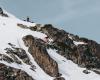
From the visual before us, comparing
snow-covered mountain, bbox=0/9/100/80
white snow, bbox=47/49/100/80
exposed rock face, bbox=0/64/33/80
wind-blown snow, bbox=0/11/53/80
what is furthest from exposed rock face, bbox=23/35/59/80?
exposed rock face, bbox=0/64/33/80

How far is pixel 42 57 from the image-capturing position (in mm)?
112625

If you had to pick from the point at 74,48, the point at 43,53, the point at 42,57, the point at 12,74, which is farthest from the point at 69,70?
the point at 12,74

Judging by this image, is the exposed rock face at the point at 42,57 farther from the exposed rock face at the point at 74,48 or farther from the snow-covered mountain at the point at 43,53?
the exposed rock face at the point at 74,48

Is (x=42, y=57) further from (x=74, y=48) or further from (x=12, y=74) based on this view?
(x=74, y=48)

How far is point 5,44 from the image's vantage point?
114438 millimetres

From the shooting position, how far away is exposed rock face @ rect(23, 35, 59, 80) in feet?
359

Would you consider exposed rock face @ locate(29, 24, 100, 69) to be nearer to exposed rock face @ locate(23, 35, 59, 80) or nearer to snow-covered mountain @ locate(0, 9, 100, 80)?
snow-covered mountain @ locate(0, 9, 100, 80)

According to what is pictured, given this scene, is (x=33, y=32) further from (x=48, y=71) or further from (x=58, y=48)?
(x=48, y=71)

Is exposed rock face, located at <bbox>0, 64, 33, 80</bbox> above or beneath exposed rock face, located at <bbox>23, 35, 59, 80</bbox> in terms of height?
beneath

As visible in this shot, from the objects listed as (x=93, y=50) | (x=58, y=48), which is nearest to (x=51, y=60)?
(x=58, y=48)

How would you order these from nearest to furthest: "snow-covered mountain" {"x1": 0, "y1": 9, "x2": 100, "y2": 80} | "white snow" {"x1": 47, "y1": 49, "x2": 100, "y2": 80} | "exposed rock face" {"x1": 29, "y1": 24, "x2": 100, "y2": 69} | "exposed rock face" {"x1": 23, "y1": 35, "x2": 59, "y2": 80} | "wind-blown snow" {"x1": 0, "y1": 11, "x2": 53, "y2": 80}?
"wind-blown snow" {"x1": 0, "y1": 11, "x2": 53, "y2": 80}
"snow-covered mountain" {"x1": 0, "y1": 9, "x2": 100, "y2": 80}
"exposed rock face" {"x1": 23, "y1": 35, "x2": 59, "y2": 80}
"white snow" {"x1": 47, "y1": 49, "x2": 100, "y2": 80}
"exposed rock face" {"x1": 29, "y1": 24, "x2": 100, "y2": 69}

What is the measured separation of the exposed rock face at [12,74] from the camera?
97.8 m

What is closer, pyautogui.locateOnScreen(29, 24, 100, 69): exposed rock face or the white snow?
the white snow

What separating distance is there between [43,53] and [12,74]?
16.8m
